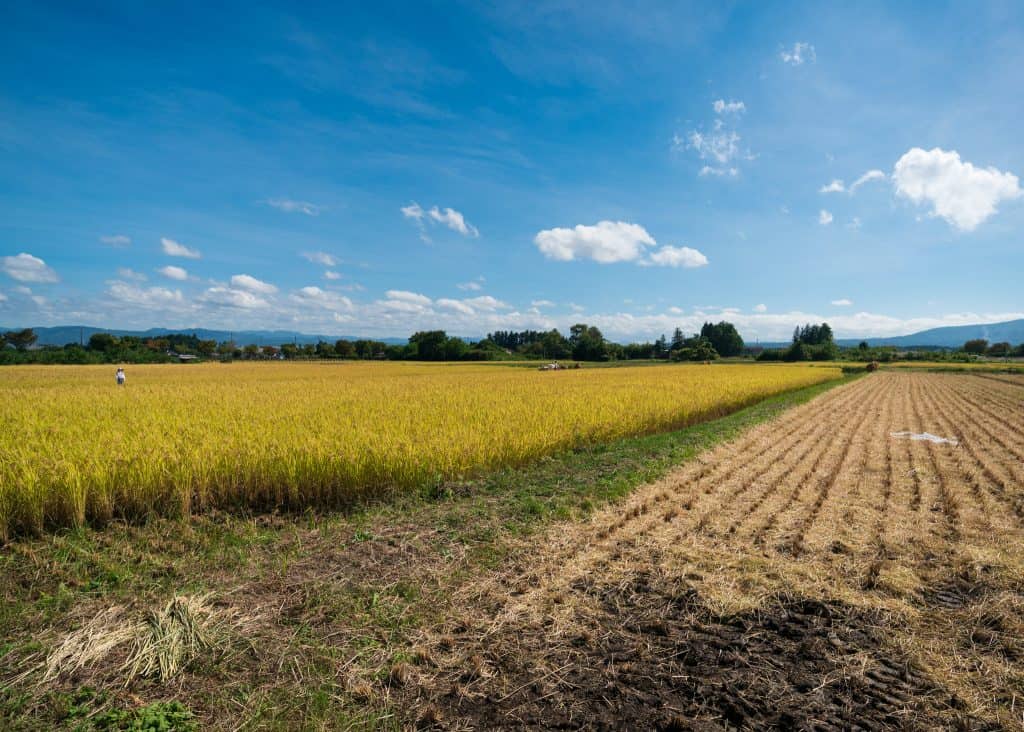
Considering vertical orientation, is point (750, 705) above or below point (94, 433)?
below

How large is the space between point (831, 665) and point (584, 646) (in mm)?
1763

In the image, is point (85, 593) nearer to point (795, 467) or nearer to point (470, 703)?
point (470, 703)

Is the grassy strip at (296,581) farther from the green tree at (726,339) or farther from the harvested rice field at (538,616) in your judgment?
the green tree at (726,339)

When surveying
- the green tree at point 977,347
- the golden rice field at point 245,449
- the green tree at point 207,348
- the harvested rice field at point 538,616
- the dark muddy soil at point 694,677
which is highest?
the green tree at point 977,347

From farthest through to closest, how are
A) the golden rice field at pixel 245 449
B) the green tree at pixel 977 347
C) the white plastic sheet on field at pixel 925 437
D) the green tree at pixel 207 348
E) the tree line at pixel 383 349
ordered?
the green tree at pixel 977 347 < the green tree at pixel 207 348 < the tree line at pixel 383 349 < the white plastic sheet on field at pixel 925 437 < the golden rice field at pixel 245 449

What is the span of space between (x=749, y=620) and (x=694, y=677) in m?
0.95

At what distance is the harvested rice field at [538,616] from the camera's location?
272cm

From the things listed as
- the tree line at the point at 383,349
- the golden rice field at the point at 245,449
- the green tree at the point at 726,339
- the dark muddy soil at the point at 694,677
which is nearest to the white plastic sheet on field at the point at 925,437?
the golden rice field at the point at 245,449

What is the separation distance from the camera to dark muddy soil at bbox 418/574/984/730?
266 cm

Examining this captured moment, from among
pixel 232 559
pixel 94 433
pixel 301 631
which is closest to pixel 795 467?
pixel 301 631

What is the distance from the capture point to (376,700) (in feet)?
9.01

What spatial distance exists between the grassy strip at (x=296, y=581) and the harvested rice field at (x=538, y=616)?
2 cm

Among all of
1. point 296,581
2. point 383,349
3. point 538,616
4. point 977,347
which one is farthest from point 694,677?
point 977,347

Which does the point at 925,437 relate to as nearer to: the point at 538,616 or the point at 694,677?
the point at 694,677
